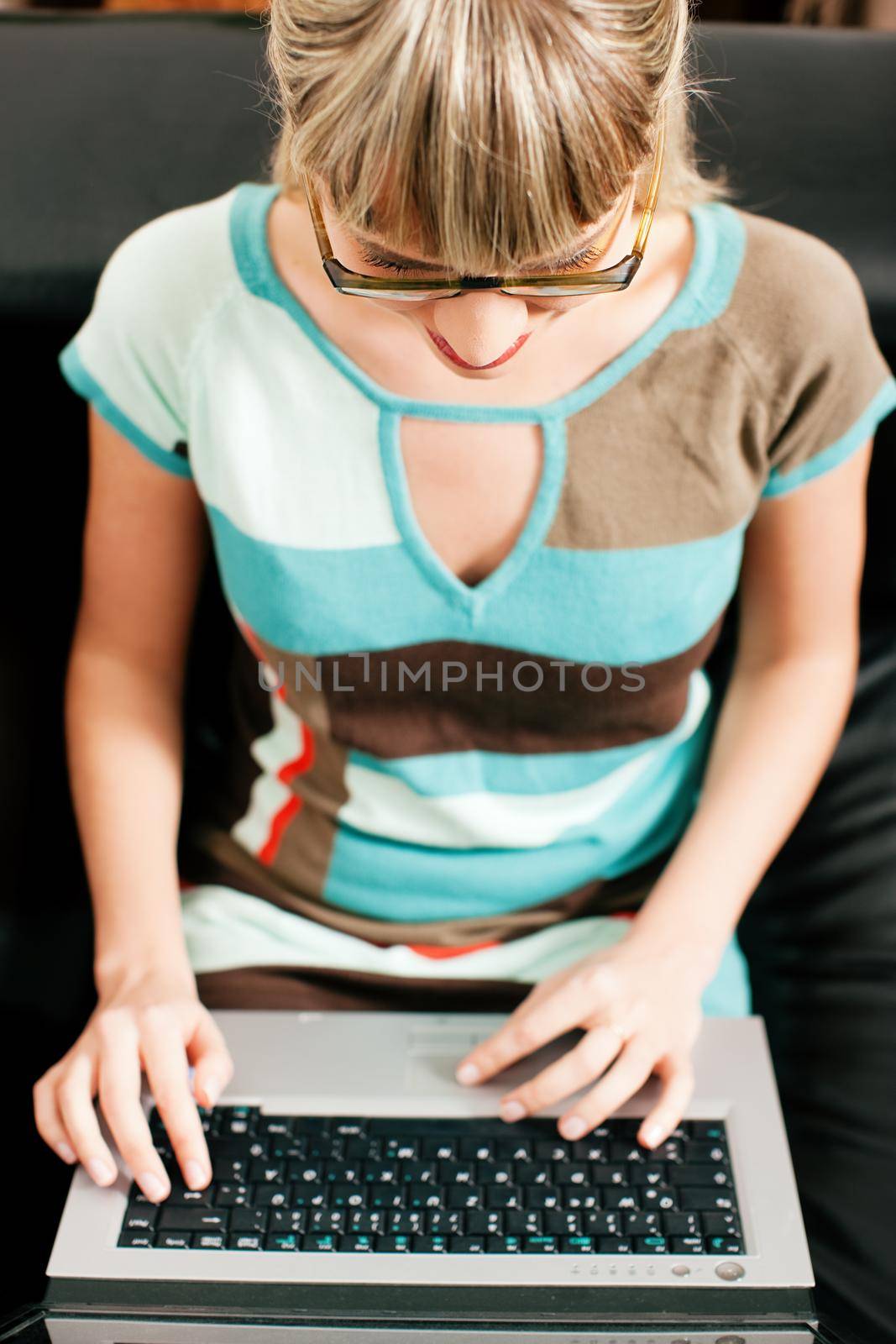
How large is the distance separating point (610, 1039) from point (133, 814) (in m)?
0.39

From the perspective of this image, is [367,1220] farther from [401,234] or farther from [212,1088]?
[401,234]

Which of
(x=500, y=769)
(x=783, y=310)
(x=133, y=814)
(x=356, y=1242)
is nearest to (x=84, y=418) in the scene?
(x=133, y=814)

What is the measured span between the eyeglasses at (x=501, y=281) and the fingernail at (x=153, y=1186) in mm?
541

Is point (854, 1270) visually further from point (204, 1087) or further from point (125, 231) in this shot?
point (125, 231)

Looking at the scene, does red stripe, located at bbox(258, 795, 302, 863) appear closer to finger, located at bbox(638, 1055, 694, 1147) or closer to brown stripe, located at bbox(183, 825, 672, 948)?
brown stripe, located at bbox(183, 825, 672, 948)

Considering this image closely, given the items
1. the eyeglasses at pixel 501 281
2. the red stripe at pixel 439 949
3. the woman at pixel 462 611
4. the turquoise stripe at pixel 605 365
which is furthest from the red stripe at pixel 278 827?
the eyeglasses at pixel 501 281

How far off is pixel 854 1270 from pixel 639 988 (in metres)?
0.24

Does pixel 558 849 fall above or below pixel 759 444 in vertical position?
below

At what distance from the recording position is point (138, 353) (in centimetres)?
83

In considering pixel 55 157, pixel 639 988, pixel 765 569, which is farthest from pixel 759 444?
pixel 55 157

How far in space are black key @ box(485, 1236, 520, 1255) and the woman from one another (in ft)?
0.26

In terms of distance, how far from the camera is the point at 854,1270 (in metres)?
0.84

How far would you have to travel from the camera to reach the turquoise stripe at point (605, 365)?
0.80 meters

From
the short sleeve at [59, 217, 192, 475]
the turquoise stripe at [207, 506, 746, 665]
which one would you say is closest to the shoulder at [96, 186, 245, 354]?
the short sleeve at [59, 217, 192, 475]
